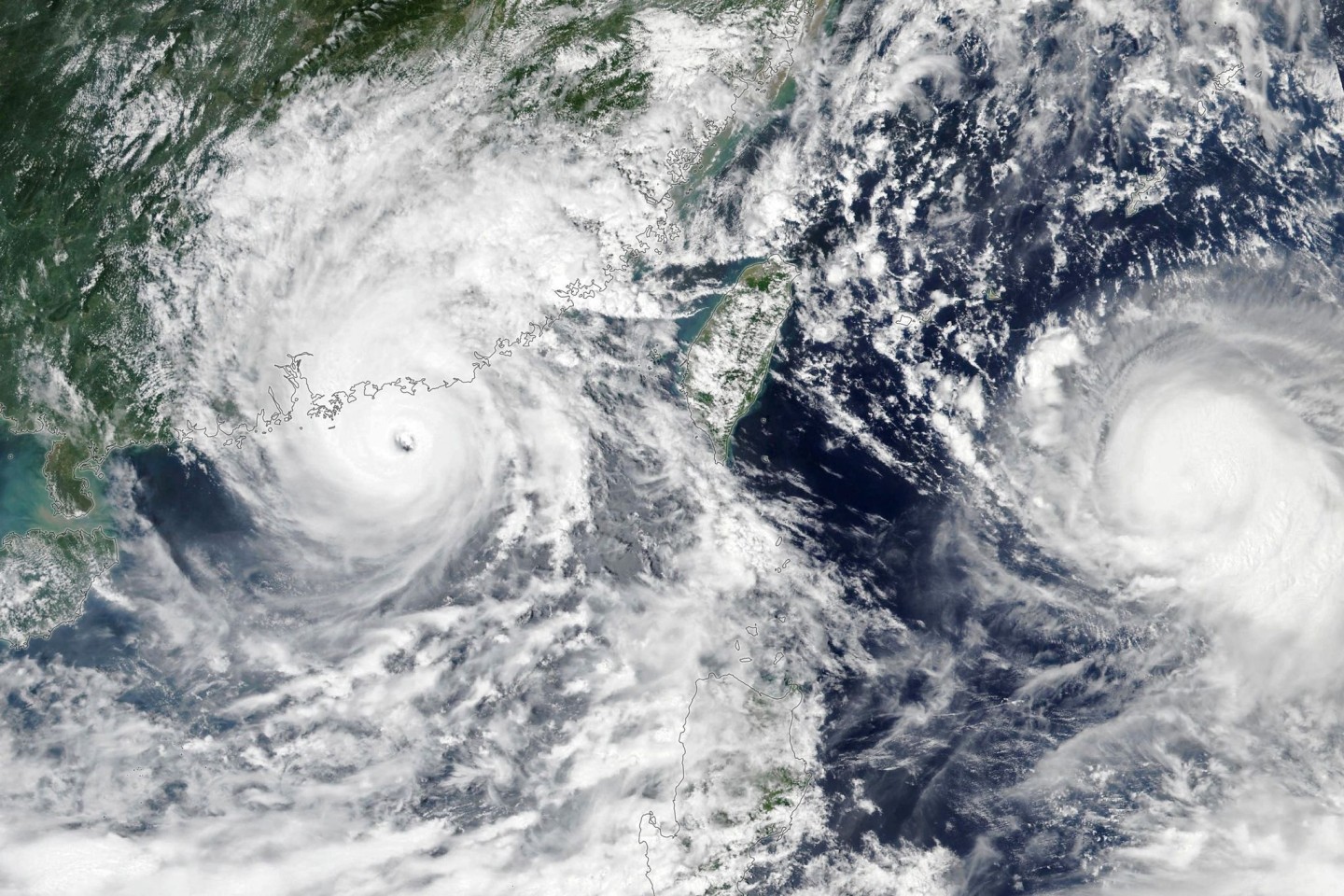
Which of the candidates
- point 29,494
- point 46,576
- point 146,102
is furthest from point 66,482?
point 146,102

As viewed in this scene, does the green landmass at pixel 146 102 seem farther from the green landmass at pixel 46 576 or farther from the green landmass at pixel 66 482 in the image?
the green landmass at pixel 66 482

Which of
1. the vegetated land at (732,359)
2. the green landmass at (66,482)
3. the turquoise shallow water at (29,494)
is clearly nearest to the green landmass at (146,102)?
the turquoise shallow water at (29,494)

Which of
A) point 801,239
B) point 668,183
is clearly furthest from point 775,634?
point 668,183

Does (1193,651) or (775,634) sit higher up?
(1193,651)

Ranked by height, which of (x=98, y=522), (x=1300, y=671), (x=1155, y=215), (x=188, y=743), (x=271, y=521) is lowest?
(x=188, y=743)

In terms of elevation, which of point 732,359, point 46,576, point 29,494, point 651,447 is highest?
point 732,359

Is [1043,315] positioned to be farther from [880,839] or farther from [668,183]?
[880,839]

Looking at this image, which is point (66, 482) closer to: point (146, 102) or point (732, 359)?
point (146, 102)

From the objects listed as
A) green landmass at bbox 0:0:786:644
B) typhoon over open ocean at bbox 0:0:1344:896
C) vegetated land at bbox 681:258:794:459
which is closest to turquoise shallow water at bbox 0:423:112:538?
typhoon over open ocean at bbox 0:0:1344:896

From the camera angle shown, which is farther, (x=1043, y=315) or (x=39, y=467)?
(x=39, y=467)
